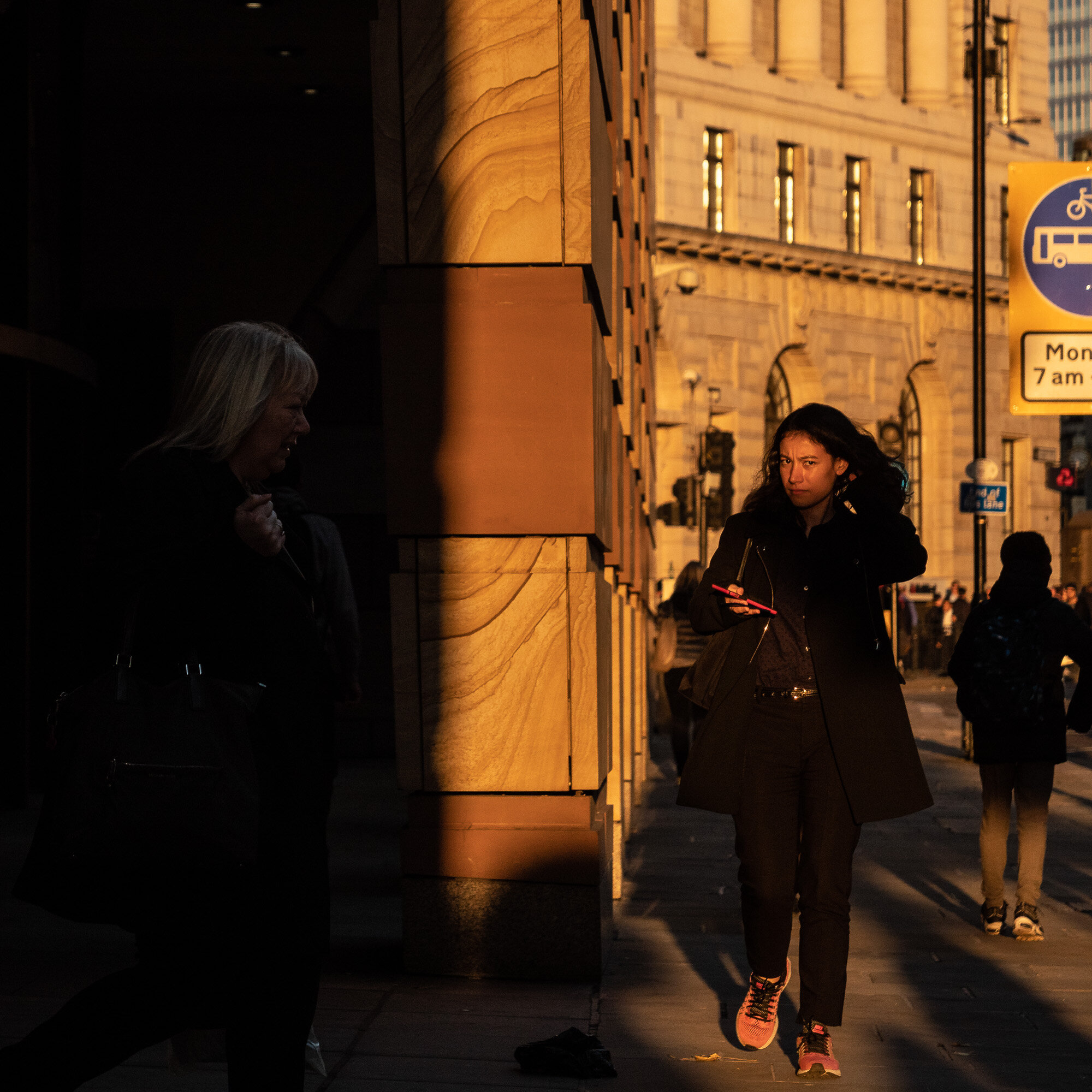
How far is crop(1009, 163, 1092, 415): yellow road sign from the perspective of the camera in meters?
12.2

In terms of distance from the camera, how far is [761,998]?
5.16 metres

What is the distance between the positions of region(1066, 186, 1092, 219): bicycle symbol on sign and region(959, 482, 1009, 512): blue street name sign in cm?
560

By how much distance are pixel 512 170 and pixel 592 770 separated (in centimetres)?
203

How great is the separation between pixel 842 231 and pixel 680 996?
42708mm

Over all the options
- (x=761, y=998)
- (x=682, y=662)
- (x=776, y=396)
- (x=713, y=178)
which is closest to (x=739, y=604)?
(x=761, y=998)

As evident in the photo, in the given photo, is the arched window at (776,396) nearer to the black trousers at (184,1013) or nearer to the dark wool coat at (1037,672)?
the dark wool coat at (1037,672)

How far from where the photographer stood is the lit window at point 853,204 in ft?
155

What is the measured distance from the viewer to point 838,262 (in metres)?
46.1

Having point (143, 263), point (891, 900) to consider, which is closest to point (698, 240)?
point (143, 263)

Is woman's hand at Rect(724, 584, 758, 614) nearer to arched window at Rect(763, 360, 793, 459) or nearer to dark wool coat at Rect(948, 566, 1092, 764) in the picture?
dark wool coat at Rect(948, 566, 1092, 764)

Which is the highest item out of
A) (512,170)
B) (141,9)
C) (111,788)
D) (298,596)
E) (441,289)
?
(141,9)

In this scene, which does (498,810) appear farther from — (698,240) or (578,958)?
(698,240)

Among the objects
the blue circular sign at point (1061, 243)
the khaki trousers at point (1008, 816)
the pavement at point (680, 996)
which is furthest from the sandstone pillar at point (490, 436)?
the blue circular sign at point (1061, 243)

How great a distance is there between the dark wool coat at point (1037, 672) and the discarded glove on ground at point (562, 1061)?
121 inches
